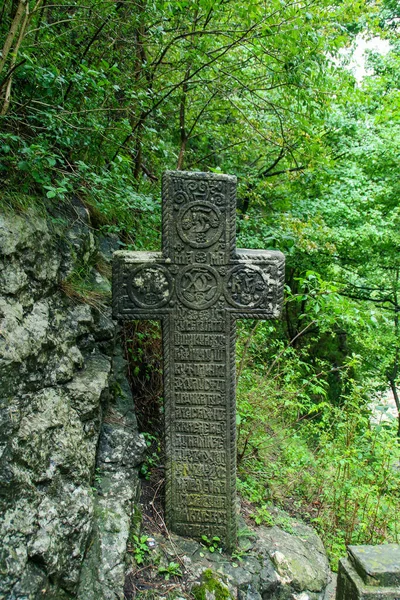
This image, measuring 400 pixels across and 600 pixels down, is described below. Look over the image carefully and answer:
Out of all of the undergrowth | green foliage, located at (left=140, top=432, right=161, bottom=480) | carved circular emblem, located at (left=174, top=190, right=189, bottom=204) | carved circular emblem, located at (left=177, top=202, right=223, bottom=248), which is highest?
carved circular emblem, located at (left=174, top=190, right=189, bottom=204)

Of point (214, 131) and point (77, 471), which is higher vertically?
point (214, 131)

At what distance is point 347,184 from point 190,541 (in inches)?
282

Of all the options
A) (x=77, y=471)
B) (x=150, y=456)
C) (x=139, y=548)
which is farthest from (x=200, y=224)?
(x=139, y=548)

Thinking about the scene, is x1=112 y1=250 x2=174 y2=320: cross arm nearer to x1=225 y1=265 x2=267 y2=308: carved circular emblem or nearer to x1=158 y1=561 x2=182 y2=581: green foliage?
x1=225 y1=265 x2=267 y2=308: carved circular emblem

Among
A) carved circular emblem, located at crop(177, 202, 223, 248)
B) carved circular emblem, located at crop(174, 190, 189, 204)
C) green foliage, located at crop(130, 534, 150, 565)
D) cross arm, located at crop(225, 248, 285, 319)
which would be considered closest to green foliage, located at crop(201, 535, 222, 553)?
green foliage, located at crop(130, 534, 150, 565)

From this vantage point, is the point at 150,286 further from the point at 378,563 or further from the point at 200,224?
the point at 378,563

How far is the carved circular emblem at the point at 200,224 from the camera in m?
2.67

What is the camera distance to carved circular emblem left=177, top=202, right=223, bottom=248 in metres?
2.67

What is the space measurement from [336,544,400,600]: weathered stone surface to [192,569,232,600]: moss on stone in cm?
67

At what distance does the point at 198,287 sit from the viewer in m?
2.74

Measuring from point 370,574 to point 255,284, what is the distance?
5.73 feet

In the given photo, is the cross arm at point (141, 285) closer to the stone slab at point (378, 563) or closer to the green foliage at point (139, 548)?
the green foliage at point (139, 548)

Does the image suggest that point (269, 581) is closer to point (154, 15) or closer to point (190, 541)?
point (190, 541)

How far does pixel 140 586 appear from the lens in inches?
89.6
